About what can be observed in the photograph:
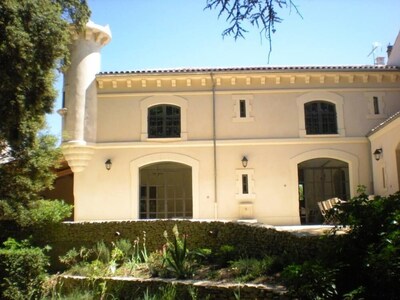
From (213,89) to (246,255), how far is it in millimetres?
8844

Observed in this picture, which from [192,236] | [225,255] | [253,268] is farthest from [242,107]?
[253,268]

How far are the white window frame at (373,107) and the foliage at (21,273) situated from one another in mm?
13589

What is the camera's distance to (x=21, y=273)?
467 inches

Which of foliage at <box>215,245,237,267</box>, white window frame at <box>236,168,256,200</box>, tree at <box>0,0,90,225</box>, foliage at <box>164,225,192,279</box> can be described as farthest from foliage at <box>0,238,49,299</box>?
white window frame at <box>236,168,256,200</box>

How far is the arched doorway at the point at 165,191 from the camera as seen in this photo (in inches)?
711

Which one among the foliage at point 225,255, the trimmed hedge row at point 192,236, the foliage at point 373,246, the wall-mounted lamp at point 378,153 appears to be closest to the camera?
the foliage at point 373,246

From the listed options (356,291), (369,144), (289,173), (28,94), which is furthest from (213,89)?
(356,291)

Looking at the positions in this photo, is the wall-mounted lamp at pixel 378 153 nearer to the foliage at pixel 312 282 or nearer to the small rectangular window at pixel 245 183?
the small rectangular window at pixel 245 183

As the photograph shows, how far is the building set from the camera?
17.4 meters

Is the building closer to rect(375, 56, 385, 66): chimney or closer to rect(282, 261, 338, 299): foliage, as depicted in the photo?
rect(375, 56, 385, 66): chimney

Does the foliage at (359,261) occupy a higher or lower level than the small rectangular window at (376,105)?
lower

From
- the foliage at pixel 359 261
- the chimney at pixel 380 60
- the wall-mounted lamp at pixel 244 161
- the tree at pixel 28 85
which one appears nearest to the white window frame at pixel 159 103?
the wall-mounted lamp at pixel 244 161

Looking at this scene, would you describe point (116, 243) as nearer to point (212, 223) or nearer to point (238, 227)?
point (212, 223)

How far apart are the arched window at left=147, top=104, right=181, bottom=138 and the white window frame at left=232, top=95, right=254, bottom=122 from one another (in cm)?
231
